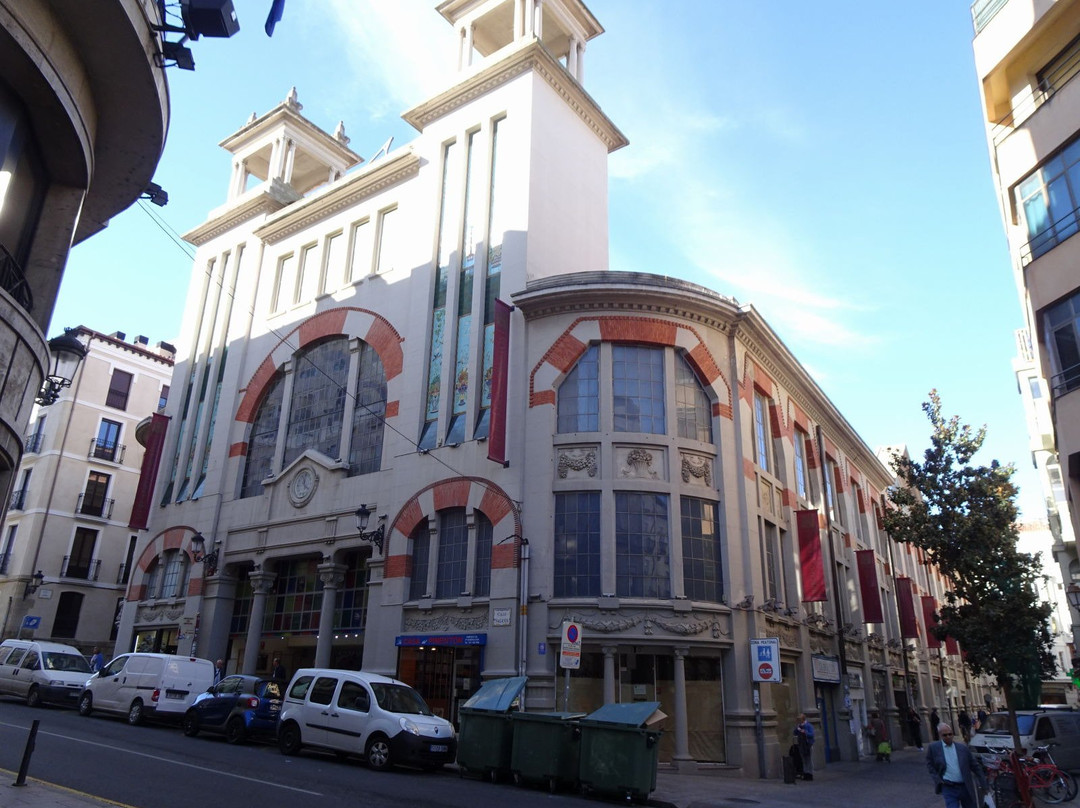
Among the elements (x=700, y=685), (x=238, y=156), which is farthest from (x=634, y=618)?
(x=238, y=156)

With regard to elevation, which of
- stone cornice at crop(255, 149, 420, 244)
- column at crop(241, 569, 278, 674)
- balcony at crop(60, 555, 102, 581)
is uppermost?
stone cornice at crop(255, 149, 420, 244)

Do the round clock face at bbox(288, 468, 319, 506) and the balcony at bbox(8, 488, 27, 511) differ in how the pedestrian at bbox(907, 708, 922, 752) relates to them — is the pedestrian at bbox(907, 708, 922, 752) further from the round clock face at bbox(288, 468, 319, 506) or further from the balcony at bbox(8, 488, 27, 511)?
the balcony at bbox(8, 488, 27, 511)

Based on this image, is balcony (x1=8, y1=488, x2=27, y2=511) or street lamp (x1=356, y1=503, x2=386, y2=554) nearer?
street lamp (x1=356, y1=503, x2=386, y2=554)

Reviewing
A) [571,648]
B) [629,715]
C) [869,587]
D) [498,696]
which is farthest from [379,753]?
[869,587]

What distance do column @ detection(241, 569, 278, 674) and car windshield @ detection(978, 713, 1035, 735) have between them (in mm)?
22193

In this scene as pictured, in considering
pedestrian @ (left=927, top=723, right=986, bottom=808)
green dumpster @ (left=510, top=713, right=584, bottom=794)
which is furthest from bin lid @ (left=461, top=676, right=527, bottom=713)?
pedestrian @ (left=927, top=723, right=986, bottom=808)

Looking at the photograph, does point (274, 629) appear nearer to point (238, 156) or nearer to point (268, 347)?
point (268, 347)

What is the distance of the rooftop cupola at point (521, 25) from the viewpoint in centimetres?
2666

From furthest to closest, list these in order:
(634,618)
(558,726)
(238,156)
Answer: (238,156)
(634,618)
(558,726)

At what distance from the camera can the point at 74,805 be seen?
8609mm

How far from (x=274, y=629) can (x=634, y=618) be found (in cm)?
1369

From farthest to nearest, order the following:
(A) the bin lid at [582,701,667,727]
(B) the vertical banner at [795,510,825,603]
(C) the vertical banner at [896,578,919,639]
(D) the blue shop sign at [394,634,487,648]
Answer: (C) the vertical banner at [896,578,919,639] < (B) the vertical banner at [795,510,825,603] < (D) the blue shop sign at [394,634,487,648] < (A) the bin lid at [582,701,667,727]

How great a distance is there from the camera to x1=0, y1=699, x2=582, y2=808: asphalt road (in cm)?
1027

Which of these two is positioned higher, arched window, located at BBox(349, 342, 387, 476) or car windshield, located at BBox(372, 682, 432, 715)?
arched window, located at BBox(349, 342, 387, 476)
